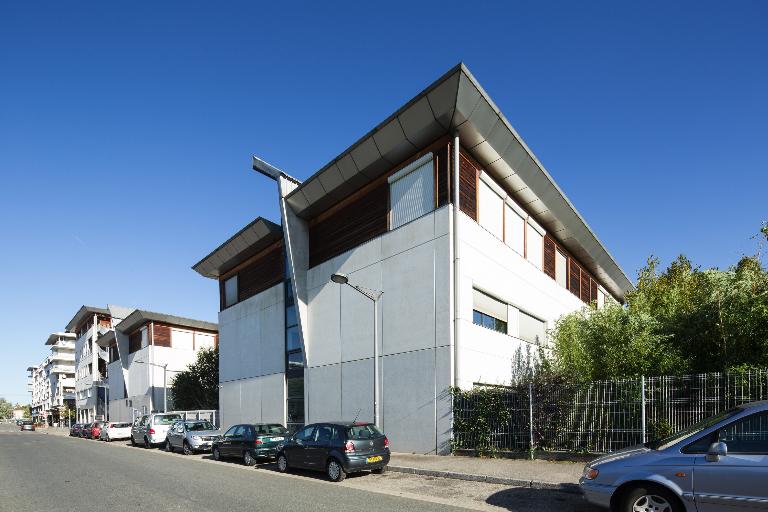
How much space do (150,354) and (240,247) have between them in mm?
24710

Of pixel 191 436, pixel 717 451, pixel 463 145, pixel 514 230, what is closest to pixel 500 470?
pixel 717 451

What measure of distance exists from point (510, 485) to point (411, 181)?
37.5ft

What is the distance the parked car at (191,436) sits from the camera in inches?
856

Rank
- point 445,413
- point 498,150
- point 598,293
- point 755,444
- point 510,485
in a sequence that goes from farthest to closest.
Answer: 1. point 598,293
2. point 498,150
3. point 445,413
4. point 510,485
5. point 755,444

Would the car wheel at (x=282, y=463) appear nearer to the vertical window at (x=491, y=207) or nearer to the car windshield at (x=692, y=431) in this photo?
the car windshield at (x=692, y=431)

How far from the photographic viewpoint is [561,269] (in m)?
28.1

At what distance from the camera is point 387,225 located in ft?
66.7

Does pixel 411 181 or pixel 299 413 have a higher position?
pixel 411 181

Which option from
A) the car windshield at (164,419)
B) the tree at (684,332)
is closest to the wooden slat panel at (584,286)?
the tree at (684,332)

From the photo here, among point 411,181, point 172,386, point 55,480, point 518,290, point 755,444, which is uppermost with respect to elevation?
point 411,181

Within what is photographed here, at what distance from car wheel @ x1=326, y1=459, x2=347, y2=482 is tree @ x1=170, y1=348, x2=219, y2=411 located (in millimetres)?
31372

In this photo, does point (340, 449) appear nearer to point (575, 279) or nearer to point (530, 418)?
point (530, 418)

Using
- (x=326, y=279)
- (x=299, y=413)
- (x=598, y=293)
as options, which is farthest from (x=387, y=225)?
(x=598, y=293)

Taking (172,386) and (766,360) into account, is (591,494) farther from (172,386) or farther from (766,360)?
(172,386)
